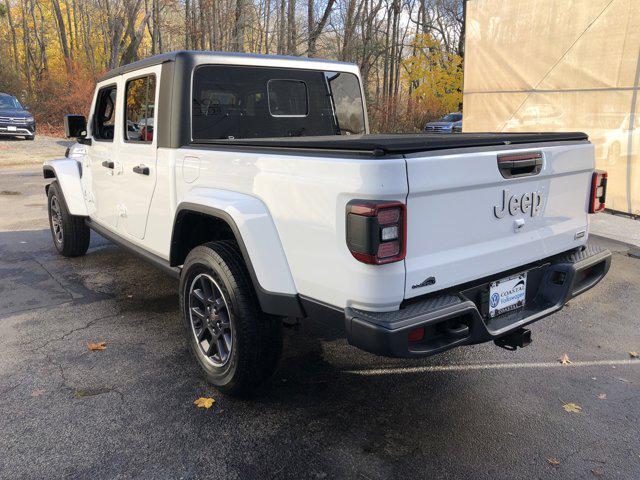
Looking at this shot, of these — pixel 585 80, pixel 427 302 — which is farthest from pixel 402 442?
pixel 585 80

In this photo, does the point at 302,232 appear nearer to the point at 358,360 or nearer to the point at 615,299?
the point at 358,360

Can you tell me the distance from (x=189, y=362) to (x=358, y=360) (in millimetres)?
1166

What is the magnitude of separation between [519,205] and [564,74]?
8.09 m

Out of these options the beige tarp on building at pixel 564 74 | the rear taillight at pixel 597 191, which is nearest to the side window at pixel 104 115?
the rear taillight at pixel 597 191

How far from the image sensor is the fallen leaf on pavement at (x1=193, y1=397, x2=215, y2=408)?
10.2ft

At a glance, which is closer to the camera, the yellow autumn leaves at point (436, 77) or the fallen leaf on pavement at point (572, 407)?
the fallen leaf on pavement at point (572, 407)

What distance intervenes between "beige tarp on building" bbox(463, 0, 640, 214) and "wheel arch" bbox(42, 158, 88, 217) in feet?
26.6

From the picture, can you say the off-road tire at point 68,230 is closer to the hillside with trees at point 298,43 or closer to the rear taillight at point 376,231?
the rear taillight at point 376,231

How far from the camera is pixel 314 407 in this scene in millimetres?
3107

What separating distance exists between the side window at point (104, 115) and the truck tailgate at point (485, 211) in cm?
350

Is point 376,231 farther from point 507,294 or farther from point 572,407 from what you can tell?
point 572,407

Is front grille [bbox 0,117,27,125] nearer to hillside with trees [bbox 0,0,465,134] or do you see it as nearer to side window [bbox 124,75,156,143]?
hillside with trees [bbox 0,0,465,134]

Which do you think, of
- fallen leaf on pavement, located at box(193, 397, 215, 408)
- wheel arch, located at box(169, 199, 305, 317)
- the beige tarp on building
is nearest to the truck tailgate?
wheel arch, located at box(169, 199, 305, 317)

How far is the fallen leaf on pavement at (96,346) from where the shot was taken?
152 inches
